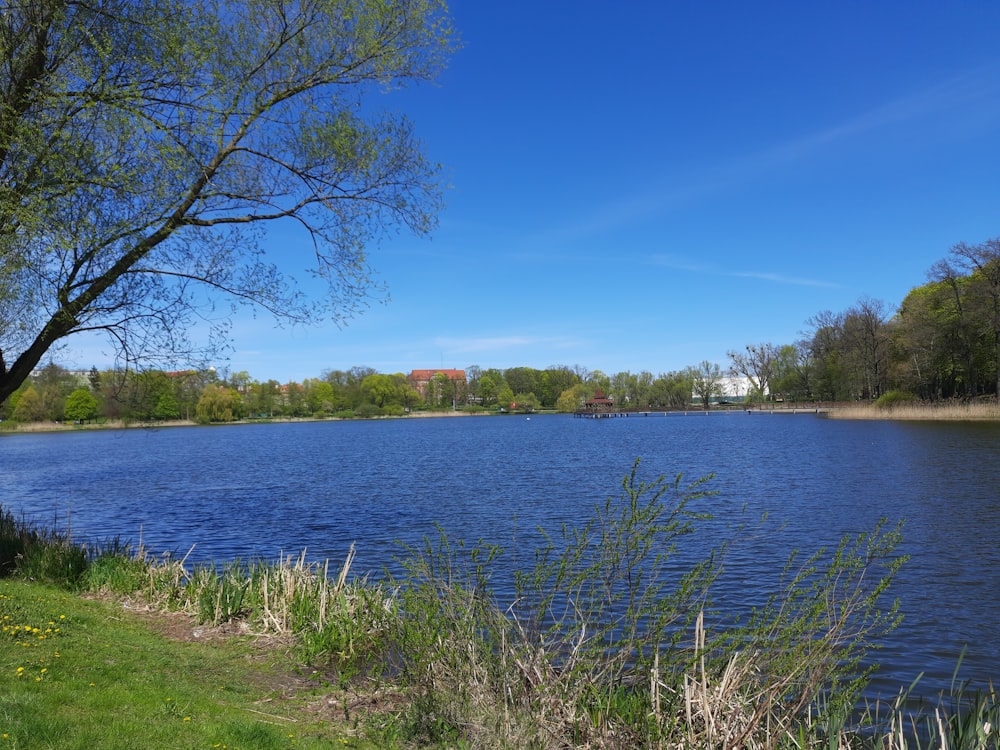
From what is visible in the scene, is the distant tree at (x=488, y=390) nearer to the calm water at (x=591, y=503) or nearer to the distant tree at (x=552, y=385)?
the distant tree at (x=552, y=385)

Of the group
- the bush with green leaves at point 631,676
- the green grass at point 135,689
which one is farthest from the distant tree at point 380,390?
the bush with green leaves at point 631,676

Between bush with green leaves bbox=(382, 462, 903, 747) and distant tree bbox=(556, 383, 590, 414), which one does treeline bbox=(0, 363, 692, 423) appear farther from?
bush with green leaves bbox=(382, 462, 903, 747)

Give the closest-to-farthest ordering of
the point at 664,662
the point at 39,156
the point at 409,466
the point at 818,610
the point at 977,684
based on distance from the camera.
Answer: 1. the point at 818,610
2. the point at 664,662
3. the point at 977,684
4. the point at 39,156
5. the point at 409,466

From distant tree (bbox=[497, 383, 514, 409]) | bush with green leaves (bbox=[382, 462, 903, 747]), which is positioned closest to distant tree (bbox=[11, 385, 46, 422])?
distant tree (bbox=[497, 383, 514, 409])

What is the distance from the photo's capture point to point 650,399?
503ft

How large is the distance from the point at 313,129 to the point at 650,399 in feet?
482

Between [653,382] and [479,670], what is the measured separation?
153m

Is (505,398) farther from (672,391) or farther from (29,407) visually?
(29,407)

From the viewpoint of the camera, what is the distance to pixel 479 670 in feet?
21.1

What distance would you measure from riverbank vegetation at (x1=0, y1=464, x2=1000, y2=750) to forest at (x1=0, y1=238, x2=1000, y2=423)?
5.55 meters

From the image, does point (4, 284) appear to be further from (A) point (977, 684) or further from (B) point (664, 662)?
(A) point (977, 684)

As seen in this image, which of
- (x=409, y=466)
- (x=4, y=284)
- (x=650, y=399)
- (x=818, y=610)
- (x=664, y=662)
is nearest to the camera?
(x=818, y=610)

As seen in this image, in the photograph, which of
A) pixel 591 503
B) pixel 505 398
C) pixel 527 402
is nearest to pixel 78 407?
pixel 505 398

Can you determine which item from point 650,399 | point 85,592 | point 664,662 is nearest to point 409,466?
point 85,592
